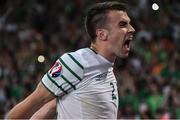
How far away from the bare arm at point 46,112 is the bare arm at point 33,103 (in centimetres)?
20

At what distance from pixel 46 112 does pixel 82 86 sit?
33 centimetres

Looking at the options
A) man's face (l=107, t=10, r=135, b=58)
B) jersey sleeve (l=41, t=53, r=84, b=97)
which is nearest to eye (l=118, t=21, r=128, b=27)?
man's face (l=107, t=10, r=135, b=58)

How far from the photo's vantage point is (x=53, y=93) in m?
2.99

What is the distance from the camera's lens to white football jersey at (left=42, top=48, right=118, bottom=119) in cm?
296

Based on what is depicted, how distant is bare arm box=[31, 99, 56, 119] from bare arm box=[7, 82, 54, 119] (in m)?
0.20

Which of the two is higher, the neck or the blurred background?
the neck

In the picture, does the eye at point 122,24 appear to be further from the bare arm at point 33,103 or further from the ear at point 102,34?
the bare arm at point 33,103

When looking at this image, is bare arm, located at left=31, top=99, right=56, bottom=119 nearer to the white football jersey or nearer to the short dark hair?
the white football jersey

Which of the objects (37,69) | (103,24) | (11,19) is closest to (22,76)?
(37,69)

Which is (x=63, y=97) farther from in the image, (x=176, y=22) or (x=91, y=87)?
(x=176, y=22)

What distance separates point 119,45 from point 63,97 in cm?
41

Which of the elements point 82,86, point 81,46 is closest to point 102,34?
point 82,86

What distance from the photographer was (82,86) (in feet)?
9.89

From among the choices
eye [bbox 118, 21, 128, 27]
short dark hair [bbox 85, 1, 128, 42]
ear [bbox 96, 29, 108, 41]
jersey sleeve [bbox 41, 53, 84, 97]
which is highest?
short dark hair [bbox 85, 1, 128, 42]
